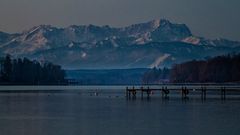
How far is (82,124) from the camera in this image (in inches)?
2462

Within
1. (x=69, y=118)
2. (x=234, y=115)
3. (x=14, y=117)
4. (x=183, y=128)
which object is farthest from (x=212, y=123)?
(x=14, y=117)

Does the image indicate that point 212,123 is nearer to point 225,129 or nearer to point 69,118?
point 225,129

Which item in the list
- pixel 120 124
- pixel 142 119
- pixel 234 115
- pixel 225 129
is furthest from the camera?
pixel 234 115

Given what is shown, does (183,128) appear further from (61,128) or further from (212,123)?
(61,128)

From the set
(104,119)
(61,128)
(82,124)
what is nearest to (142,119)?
(104,119)

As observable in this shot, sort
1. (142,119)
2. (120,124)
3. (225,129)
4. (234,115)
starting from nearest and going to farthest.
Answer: (225,129) < (120,124) < (142,119) < (234,115)

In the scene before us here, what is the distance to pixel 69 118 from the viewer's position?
70.6m

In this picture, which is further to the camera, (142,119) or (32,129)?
(142,119)

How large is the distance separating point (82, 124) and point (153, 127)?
7.76 meters

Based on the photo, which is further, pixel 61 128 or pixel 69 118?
pixel 69 118

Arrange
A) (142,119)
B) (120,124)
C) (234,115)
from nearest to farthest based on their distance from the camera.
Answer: (120,124), (142,119), (234,115)

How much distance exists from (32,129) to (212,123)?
1817 cm

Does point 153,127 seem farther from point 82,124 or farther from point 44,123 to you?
point 44,123

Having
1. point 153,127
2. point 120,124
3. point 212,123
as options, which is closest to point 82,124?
point 120,124
